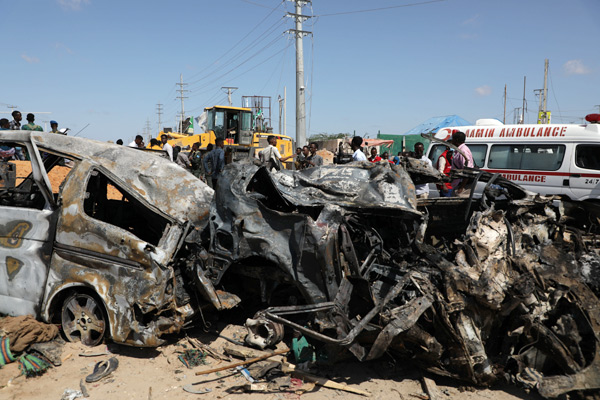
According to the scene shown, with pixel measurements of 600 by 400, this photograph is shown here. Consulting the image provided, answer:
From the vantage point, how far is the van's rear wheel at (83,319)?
12.3 feet

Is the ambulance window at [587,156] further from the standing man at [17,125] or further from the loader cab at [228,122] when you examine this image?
the loader cab at [228,122]

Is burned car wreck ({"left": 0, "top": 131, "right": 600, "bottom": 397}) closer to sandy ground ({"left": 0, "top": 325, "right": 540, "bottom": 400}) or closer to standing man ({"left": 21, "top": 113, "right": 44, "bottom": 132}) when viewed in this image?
sandy ground ({"left": 0, "top": 325, "right": 540, "bottom": 400})

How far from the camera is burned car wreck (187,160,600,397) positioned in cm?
299

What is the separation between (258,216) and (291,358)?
1.31m

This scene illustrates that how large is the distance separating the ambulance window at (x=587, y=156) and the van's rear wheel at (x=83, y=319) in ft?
26.9

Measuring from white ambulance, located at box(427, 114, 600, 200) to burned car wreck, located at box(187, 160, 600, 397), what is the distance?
4.15 m

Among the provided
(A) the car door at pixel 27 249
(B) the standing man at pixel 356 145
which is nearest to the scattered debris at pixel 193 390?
(A) the car door at pixel 27 249

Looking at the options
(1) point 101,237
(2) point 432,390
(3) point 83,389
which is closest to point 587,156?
(2) point 432,390

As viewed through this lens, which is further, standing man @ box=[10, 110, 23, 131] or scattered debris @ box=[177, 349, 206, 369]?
standing man @ box=[10, 110, 23, 131]

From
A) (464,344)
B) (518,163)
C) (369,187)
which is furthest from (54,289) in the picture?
(518,163)

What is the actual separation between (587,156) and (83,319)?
27.5 ft

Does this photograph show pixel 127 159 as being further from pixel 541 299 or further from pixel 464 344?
pixel 541 299

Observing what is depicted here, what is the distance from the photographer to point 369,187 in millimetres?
4031

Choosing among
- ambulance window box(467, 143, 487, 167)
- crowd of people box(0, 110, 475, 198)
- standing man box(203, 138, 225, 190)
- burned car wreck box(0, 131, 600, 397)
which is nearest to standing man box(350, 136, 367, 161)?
crowd of people box(0, 110, 475, 198)
